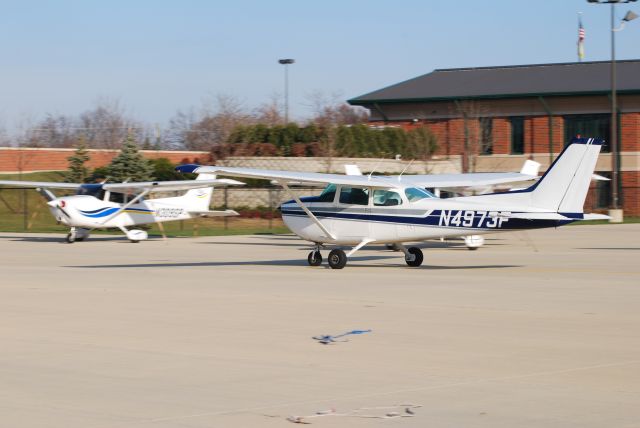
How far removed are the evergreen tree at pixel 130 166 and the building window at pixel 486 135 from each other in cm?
2277

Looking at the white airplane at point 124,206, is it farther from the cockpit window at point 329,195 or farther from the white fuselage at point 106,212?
the cockpit window at point 329,195

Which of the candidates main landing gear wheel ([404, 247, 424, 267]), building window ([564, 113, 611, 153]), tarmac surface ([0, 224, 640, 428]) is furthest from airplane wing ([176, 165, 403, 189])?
building window ([564, 113, 611, 153])

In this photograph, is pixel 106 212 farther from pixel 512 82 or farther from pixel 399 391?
pixel 512 82

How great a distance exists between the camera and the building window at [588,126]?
6112 cm

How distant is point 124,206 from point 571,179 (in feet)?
60.6

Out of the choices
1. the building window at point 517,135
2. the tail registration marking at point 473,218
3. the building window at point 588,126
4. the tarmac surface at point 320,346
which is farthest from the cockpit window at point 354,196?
the building window at point 517,135

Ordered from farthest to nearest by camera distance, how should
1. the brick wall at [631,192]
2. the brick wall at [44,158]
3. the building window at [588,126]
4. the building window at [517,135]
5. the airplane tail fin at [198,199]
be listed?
1. the brick wall at [44,158]
2. the building window at [517,135]
3. the building window at [588,126]
4. the brick wall at [631,192]
5. the airplane tail fin at [198,199]

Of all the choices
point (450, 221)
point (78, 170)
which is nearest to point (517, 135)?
point (78, 170)

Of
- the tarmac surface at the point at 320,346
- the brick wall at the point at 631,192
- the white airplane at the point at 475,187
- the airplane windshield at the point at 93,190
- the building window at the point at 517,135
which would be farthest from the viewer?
the building window at the point at 517,135

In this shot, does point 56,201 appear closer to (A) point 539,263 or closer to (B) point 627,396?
(A) point 539,263

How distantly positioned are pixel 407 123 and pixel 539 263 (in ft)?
146

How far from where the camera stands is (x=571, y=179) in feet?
63.2

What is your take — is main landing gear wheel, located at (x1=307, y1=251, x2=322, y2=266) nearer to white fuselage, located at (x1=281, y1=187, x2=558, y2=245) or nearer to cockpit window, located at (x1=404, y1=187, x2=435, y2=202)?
white fuselage, located at (x1=281, y1=187, x2=558, y2=245)

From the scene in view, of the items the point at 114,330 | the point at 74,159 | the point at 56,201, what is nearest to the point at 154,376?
the point at 114,330
